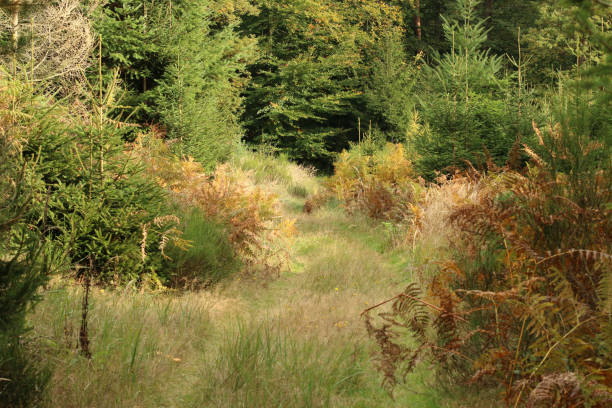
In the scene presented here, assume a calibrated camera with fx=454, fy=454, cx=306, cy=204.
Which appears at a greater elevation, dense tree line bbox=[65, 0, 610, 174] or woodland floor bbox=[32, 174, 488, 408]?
dense tree line bbox=[65, 0, 610, 174]

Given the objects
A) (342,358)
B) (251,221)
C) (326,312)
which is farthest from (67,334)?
(251,221)

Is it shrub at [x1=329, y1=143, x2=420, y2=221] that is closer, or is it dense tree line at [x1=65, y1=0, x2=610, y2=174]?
shrub at [x1=329, y1=143, x2=420, y2=221]

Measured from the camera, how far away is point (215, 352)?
141 inches

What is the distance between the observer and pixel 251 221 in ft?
19.6

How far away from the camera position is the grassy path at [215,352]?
2814 mm

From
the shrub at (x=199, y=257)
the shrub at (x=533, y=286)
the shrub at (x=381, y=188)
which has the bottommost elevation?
the shrub at (x=381, y=188)

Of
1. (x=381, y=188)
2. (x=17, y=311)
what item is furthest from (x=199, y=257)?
(x=381, y=188)

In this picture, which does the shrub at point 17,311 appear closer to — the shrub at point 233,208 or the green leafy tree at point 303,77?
the shrub at point 233,208

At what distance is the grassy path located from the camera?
9.23ft

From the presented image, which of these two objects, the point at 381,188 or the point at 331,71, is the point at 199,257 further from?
the point at 331,71

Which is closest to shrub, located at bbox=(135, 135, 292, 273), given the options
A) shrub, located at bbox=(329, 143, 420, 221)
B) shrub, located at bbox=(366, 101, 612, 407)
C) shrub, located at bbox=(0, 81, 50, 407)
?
shrub, located at bbox=(329, 143, 420, 221)

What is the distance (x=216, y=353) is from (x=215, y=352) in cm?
5

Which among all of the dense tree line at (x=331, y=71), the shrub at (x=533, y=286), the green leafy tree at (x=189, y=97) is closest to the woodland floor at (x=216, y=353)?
the shrub at (x=533, y=286)

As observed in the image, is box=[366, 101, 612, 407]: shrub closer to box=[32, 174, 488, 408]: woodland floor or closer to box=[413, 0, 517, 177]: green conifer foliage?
box=[32, 174, 488, 408]: woodland floor
